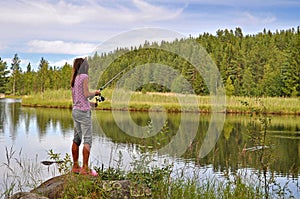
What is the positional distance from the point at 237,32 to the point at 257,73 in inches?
1097

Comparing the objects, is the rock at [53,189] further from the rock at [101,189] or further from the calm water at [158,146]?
the calm water at [158,146]

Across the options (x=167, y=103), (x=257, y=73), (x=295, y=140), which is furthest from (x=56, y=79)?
(x=295, y=140)

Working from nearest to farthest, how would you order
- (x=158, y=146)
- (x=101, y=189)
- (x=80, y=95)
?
1. (x=101, y=189)
2. (x=80, y=95)
3. (x=158, y=146)

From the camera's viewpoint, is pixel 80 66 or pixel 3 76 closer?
pixel 80 66

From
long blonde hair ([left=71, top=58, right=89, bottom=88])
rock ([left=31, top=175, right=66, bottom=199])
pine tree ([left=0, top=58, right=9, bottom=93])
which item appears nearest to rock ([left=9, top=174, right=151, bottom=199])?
rock ([left=31, top=175, right=66, bottom=199])

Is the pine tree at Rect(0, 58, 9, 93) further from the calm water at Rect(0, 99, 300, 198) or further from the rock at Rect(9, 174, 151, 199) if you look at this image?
the rock at Rect(9, 174, 151, 199)

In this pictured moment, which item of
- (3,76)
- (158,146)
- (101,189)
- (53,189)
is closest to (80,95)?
(53,189)

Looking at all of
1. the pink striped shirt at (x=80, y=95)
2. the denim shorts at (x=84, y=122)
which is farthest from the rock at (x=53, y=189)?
the pink striped shirt at (x=80, y=95)

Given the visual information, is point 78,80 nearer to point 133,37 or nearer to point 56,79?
point 133,37

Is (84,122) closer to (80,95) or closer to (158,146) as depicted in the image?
(80,95)

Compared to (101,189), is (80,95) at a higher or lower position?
higher

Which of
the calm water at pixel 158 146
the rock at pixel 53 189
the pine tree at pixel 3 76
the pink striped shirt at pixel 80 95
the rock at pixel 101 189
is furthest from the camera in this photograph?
the pine tree at pixel 3 76

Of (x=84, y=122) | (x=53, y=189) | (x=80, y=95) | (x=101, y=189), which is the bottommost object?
(x=53, y=189)

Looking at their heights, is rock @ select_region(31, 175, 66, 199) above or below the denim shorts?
below
